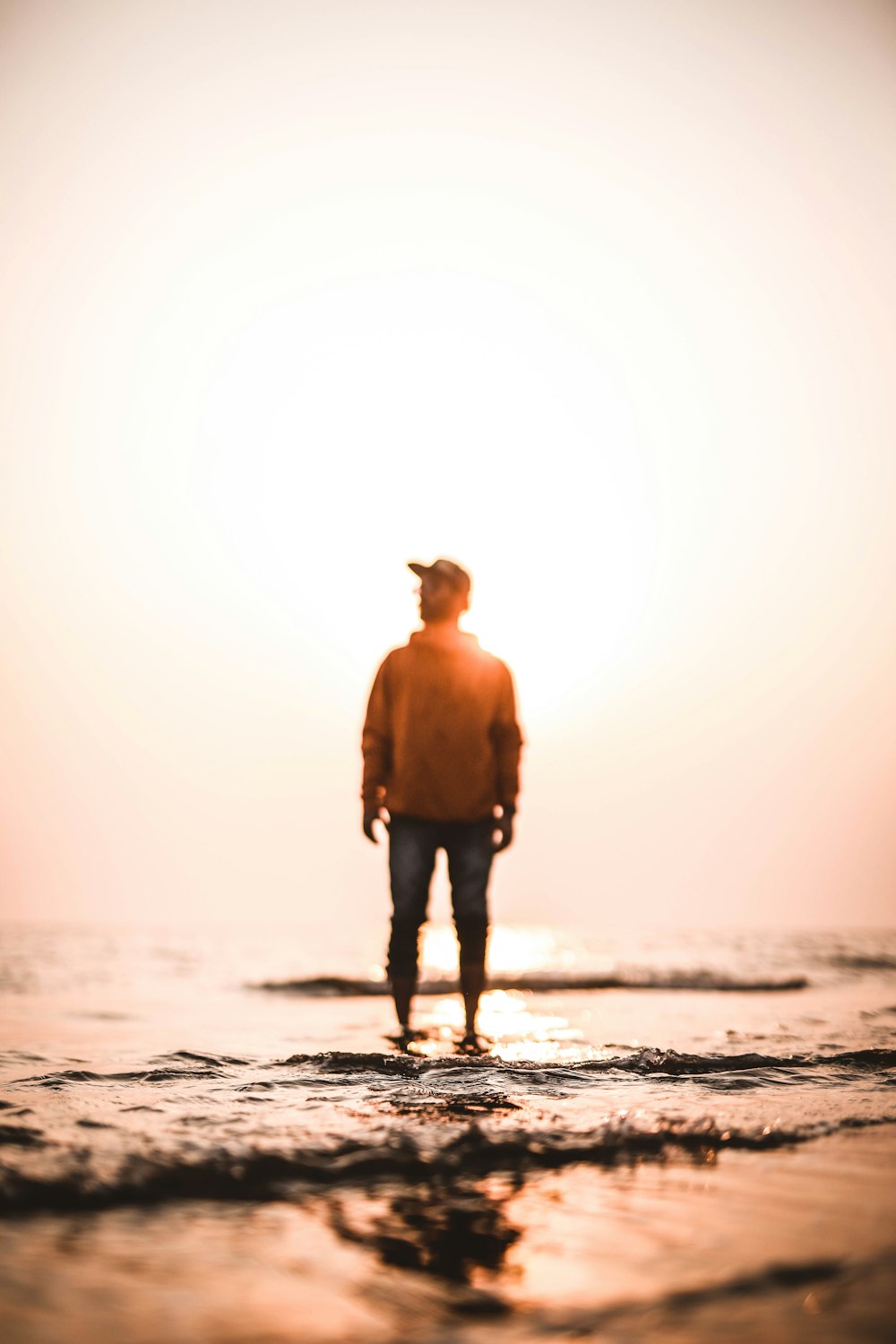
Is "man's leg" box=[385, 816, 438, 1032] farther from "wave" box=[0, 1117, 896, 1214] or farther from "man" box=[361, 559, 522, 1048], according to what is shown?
"wave" box=[0, 1117, 896, 1214]

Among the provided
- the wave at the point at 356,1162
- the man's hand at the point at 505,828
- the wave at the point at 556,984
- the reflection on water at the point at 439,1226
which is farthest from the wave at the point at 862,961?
the reflection on water at the point at 439,1226

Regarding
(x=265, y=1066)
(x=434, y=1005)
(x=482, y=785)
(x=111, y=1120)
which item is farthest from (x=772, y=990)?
(x=111, y=1120)

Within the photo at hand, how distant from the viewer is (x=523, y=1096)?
2.71 meters

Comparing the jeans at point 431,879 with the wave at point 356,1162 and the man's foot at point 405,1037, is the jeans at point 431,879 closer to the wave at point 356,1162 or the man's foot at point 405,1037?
the man's foot at point 405,1037

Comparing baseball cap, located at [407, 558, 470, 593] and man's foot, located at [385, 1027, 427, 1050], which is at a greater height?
baseball cap, located at [407, 558, 470, 593]

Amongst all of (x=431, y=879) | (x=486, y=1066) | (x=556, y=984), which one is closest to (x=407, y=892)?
(x=431, y=879)

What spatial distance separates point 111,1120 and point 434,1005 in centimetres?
437

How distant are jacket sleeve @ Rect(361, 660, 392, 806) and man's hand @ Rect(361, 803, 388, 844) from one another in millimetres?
24

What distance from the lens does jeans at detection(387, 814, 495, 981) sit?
450 cm

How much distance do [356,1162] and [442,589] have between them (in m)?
3.02

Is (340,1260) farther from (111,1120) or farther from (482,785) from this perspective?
(482,785)

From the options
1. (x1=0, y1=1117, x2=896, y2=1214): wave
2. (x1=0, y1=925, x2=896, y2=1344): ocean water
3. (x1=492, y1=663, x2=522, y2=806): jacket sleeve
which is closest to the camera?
(x1=0, y1=925, x2=896, y2=1344): ocean water

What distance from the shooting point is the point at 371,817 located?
460 centimetres

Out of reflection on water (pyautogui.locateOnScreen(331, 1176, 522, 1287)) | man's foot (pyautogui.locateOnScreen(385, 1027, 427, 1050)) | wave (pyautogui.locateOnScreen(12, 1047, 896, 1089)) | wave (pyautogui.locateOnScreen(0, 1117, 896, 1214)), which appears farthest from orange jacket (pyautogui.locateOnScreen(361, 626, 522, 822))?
reflection on water (pyautogui.locateOnScreen(331, 1176, 522, 1287))
